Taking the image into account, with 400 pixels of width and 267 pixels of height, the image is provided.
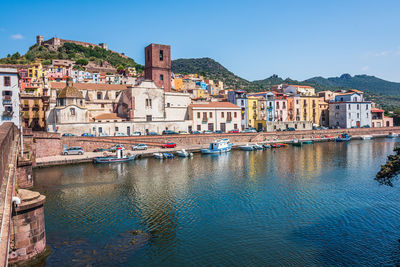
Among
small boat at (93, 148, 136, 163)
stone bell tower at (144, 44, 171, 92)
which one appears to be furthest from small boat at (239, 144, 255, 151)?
stone bell tower at (144, 44, 171, 92)

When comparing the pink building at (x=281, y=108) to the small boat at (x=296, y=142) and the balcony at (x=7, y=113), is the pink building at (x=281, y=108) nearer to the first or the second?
the small boat at (x=296, y=142)

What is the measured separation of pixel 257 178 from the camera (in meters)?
32.7

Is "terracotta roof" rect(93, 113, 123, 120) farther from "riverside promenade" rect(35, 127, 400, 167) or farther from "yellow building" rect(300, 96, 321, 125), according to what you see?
"yellow building" rect(300, 96, 321, 125)

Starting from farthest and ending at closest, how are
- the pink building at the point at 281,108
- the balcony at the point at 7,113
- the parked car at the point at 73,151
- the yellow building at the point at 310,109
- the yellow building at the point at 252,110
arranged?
the yellow building at the point at 310,109 < the pink building at the point at 281,108 < the yellow building at the point at 252,110 < the parked car at the point at 73,151 < the balcony at the point at 7,113

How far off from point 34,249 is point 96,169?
78.8 feet

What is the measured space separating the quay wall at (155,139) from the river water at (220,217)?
9.00 m

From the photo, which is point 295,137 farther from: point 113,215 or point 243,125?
point 113,215

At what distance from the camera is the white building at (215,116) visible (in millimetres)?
63484

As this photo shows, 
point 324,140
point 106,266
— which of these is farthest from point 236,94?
point 106,266

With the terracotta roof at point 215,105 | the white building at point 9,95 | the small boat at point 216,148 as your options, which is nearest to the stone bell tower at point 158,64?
the terracotta roof at point 215,105

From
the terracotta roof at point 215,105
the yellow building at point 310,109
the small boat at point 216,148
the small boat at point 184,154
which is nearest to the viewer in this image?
the small boat at point 184,154

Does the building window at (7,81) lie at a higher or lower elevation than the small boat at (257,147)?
higher

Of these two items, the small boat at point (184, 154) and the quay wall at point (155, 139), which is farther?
the small boat at point (184, 154)

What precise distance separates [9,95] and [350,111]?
3060 inches
